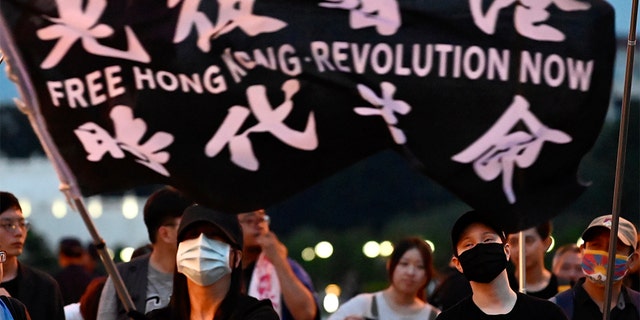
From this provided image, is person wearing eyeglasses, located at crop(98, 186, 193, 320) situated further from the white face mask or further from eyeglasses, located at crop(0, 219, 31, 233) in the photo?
the white face mask

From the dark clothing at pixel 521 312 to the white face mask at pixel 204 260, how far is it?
1.00 meters

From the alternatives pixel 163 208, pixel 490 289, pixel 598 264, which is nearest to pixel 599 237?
pixel 598 264

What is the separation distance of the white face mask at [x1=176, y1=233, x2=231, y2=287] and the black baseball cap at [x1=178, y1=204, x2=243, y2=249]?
5 cm

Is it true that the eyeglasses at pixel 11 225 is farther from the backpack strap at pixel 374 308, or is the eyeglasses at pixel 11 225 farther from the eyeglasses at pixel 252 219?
the backpack strap at pixel 374 308

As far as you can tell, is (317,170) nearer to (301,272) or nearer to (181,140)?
(181,140)

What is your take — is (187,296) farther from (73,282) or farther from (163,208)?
(73,282)

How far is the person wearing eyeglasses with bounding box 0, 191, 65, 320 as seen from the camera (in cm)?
942

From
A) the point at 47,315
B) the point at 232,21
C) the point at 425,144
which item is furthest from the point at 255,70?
the point at 47,315

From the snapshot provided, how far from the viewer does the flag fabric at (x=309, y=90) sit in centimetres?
782

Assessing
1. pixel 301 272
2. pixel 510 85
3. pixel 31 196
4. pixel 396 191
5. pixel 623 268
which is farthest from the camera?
pixel 396 191

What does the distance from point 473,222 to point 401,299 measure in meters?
2.53

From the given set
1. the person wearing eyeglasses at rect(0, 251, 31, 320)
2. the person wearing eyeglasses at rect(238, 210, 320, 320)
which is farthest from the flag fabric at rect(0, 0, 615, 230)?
the person wearing eyeglasses at rect(238, 210, 320, 320)

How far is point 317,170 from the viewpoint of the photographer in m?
7.98

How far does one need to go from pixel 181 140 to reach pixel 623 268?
238 cm
